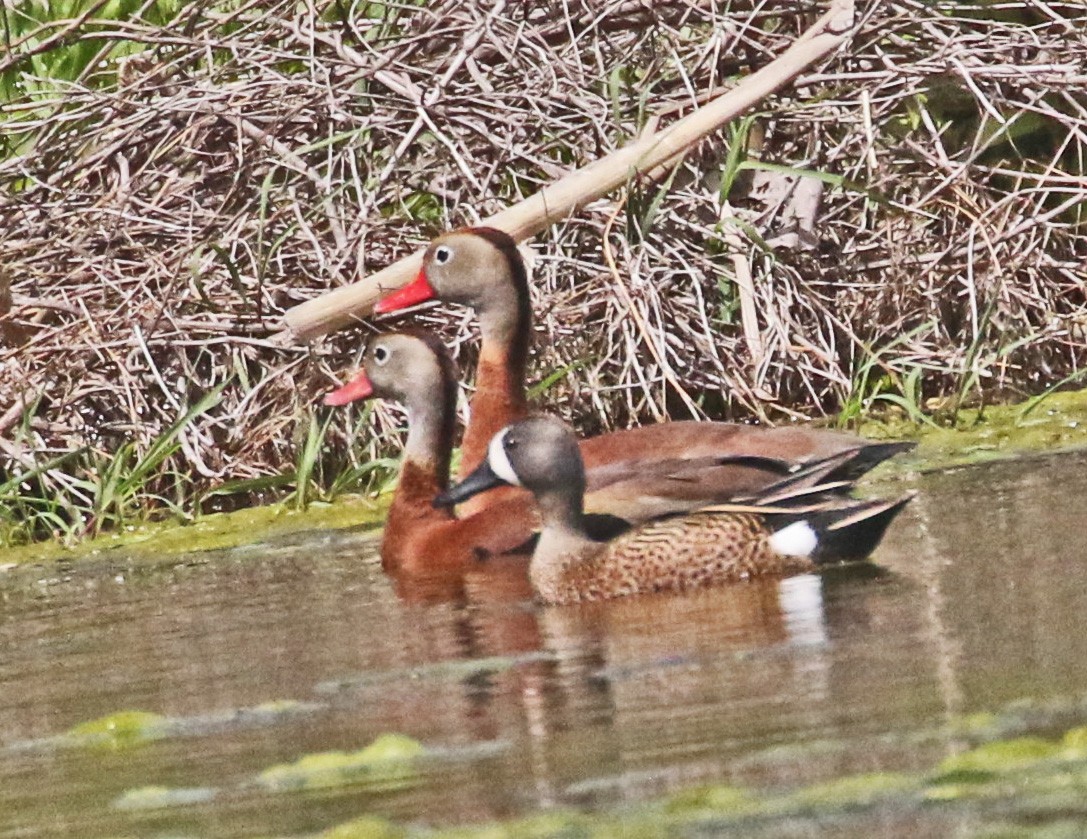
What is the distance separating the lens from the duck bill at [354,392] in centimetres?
836

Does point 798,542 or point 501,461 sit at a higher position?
point 501,461

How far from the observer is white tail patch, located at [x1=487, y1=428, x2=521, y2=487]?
6648 millimetres

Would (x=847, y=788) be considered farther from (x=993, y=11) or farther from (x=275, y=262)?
(x=993, y=11)

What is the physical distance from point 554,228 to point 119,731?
5.03m

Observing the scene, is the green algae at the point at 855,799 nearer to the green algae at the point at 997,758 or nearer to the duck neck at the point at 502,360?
the green algae at the point at 997,758

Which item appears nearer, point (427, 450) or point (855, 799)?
point (855, 799)

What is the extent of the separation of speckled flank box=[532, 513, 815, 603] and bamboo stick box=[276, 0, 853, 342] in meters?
3.12

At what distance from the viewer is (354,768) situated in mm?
4133

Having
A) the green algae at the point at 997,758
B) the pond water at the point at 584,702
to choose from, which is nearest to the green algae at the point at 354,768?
the pond water at the point at 584,702

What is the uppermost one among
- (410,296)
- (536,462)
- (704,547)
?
(410,296)

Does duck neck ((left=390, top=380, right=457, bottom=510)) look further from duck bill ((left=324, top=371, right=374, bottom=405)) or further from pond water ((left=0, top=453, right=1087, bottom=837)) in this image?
pond water ((left=0, top=453, right=1087, bottom=837))

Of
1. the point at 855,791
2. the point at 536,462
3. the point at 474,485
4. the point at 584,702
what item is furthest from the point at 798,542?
the point at 855,791

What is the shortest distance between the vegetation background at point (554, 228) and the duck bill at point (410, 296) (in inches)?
23.2

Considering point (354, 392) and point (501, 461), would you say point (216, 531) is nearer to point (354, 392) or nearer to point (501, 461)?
point (354, 392)
